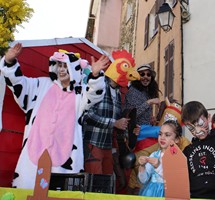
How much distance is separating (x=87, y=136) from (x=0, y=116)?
2.59 ft

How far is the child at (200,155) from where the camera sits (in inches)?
78.2

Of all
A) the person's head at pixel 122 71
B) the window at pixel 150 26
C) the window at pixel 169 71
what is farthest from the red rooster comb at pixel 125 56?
the window at pixel 150 26

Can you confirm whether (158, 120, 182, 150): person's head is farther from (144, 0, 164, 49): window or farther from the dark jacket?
(144, 0, 164, 49): window

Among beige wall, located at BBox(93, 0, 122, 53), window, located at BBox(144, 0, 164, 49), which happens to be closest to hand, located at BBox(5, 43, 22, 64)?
window, located at BBox(144, 0, 164, 49)

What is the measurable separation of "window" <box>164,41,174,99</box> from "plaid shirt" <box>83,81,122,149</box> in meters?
3.59

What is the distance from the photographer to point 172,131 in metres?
2.65

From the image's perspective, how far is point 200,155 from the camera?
209cm

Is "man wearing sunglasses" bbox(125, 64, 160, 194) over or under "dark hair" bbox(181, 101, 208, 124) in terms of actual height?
over

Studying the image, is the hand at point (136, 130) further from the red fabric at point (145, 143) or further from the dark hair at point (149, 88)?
the dark hair at point (149, 88)

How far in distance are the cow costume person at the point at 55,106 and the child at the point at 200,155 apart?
29.5 inches

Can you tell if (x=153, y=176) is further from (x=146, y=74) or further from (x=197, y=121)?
(x=146, y=74)

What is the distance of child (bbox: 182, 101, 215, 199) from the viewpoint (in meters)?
1.99

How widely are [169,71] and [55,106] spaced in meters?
4.32

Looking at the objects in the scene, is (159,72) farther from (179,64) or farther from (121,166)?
Answer: (121,166)
